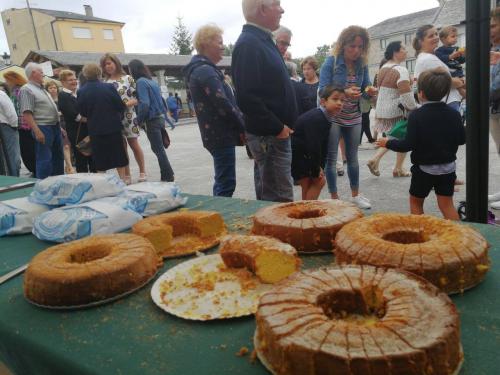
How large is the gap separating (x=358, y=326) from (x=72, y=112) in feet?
19.8

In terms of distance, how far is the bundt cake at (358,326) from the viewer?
34.5 inches

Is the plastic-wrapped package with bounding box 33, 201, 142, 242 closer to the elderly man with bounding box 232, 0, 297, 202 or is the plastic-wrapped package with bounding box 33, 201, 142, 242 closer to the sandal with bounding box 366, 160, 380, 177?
the elderly man with bounding box 232, 0, 297, 202

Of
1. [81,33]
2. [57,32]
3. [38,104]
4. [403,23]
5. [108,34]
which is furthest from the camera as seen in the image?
[108,34]

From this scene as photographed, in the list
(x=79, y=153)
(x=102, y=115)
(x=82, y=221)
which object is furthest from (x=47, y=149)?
(x=82, y=221)

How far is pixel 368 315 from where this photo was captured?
112 centimetres

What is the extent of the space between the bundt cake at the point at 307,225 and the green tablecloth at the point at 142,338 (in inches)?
21.9

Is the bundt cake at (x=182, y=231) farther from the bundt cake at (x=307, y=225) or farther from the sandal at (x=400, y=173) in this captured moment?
the sandal at (x=400, y=173)

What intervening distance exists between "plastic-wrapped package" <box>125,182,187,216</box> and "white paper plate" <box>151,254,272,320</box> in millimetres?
904

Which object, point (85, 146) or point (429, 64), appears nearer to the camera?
point (429, 64)

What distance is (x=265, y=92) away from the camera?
3.10 m

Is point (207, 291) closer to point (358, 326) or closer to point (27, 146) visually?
point (358, 326)

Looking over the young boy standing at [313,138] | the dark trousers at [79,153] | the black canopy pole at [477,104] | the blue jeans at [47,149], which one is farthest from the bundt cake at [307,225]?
the dark trousers at [79,153]

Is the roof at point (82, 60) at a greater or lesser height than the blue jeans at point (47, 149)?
greater

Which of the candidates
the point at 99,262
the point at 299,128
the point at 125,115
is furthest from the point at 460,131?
the point at 125,115
